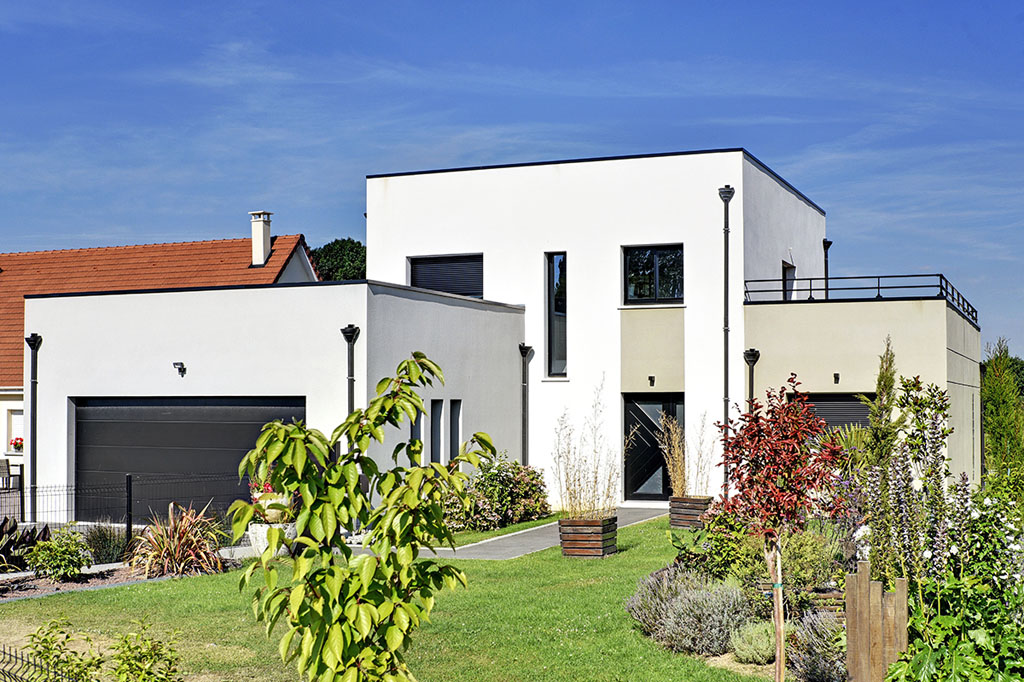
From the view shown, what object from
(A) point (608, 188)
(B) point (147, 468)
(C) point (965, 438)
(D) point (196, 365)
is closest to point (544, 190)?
(A) point (608, 188)

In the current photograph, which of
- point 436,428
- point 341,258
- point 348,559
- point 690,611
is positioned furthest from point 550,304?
point 341,258

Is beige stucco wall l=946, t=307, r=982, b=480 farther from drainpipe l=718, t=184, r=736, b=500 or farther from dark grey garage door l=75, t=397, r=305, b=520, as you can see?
dark grey garage door l=75, t=397, r=305, b=520

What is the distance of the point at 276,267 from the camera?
93.7 feet

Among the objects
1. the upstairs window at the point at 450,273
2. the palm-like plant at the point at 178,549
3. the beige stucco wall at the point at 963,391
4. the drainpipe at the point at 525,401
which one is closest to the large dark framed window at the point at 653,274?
the drainpipe at the point at 525,401

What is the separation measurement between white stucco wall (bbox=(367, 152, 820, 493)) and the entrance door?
1.29ft

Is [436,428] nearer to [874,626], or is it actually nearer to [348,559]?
[874,626]

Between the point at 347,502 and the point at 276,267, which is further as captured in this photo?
the point at 276,267

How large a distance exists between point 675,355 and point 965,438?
27.2ft

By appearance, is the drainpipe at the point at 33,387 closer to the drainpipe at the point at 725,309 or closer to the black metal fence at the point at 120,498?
the black metal fence at the point at 120,498

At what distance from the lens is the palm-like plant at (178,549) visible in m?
14.9

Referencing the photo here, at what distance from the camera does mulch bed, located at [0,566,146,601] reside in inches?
537

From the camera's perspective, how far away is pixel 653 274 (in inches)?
902

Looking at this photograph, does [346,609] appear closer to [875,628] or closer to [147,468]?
[875,628]

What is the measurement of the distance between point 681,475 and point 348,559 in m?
15.2
